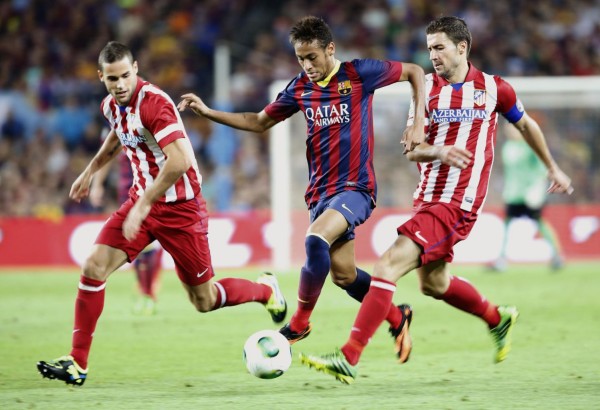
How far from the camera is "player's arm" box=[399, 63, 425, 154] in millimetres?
5906

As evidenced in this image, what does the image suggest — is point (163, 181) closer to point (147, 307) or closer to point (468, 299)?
point (468, 299)

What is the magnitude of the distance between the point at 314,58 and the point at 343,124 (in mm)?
470

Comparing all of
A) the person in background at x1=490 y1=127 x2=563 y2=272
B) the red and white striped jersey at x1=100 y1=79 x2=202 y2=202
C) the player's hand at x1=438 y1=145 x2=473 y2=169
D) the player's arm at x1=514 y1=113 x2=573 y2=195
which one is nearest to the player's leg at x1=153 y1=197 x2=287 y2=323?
the red and white striped jersey at x1=100 y1=79 x2=202 y2=202

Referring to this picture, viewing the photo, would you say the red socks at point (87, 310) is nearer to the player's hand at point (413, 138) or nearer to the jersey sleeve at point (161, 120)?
the jersey sleeve at point (161, 120)

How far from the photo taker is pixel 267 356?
5820 millimetres

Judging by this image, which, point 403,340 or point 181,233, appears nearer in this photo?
point 181,233

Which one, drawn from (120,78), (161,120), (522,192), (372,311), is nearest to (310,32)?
(161,120)

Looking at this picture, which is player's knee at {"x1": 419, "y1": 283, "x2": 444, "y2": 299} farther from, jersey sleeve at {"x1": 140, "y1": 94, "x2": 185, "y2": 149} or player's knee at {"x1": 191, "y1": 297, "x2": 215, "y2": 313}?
jersey sleeve at {"x1": 140, "y1": 94, "x2": 185, "y2": 149}

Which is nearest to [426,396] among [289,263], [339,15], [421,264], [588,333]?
[421,264]

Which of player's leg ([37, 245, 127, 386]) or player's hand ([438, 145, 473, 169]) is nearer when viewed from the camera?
player's hand ([438, 145, 473, 169])

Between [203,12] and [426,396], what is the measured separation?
14.8 metres

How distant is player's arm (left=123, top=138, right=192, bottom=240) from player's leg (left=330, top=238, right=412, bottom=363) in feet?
4.08

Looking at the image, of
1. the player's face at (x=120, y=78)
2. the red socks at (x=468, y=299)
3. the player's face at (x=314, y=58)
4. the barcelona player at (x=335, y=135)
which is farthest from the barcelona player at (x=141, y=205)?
the red socks at (x=468, y=299)

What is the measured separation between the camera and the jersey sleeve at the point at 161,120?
19.5 feet
